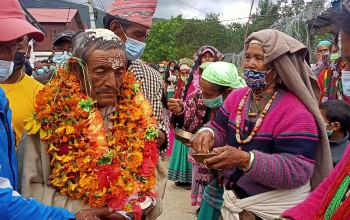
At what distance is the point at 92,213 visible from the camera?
79.6 inches

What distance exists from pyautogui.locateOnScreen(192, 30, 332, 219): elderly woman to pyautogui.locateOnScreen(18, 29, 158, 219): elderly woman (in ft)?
1.86

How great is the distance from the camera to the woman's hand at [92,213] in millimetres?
1970

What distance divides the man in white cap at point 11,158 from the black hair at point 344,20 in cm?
152

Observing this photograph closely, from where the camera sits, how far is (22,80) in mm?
2686

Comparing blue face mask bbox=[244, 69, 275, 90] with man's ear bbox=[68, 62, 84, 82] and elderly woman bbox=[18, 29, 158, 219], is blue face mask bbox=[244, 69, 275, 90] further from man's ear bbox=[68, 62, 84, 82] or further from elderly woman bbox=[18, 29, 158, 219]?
man's ear bbox=[68, 62, 84, 82]

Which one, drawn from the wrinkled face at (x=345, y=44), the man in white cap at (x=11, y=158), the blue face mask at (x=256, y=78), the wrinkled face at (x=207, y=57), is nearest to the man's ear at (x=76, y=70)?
the man in white cap at (x=11, y=158)

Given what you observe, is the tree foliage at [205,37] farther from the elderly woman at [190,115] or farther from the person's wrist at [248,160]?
the person's wrist at [248,160]

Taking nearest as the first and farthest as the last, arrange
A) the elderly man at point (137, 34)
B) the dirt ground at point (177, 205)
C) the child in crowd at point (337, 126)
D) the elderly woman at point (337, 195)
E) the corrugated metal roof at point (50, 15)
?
the elderly woman at point (337, 195), the elderly man at point (137, 34), the child in crowd at point (337, 126), the dirt ground at point (177, 205), the corrugated metal roof at point (50, 15)

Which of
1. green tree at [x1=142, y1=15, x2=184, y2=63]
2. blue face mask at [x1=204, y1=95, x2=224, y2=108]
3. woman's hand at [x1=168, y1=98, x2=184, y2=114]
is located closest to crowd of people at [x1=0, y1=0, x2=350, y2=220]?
blue face mask at [x1=204, y1=95, x2=224, y2=108]

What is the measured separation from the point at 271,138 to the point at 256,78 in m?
0.41

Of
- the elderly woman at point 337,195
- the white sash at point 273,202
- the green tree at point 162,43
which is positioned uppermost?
the green tree at point 162,43

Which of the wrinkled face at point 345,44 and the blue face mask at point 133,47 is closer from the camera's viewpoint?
the wrinkled face at point 345,44

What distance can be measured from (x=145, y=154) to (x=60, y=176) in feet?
1.71

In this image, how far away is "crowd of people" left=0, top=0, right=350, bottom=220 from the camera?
1932 mm
